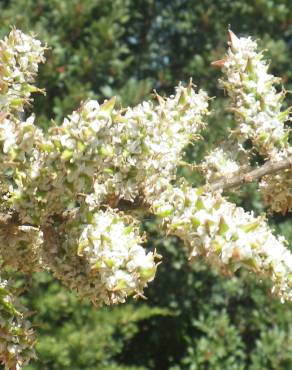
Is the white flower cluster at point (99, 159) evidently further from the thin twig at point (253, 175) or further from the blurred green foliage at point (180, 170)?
the blurred green foliage at point (180, 170)

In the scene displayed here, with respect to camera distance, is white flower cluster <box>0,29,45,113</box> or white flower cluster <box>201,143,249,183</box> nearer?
white flower cluster <box>0,29,45,113</box>

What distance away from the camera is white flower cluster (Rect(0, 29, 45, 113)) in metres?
0.99

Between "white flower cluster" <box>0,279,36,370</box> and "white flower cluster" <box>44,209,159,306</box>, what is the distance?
0.28 ft

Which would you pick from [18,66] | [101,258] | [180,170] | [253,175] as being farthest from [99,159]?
[180,170]

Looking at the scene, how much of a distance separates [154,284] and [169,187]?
2838 mm

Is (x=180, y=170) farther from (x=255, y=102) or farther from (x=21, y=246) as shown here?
(x=21, y=246)

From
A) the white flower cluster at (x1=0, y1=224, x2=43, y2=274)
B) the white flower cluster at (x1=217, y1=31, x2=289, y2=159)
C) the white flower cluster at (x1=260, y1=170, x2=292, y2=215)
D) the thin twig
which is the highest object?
the white flower cluster at (x1=217, y1=31, x2=289, y2=159)

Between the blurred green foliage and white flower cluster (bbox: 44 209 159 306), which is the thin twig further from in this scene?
the blurred green foliage

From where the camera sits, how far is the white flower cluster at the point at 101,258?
93 cm

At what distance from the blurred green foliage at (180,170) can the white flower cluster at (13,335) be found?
6.90ft

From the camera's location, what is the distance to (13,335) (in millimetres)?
1012

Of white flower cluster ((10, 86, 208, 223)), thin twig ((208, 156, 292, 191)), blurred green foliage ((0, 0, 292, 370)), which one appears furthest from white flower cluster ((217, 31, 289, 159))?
blurred green foliage ((0, 0, 292, 370))

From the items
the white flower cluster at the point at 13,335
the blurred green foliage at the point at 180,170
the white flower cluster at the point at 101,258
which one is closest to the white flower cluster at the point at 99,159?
the white flower cluster at the point at 101,258

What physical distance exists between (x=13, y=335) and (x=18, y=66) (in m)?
0.39
